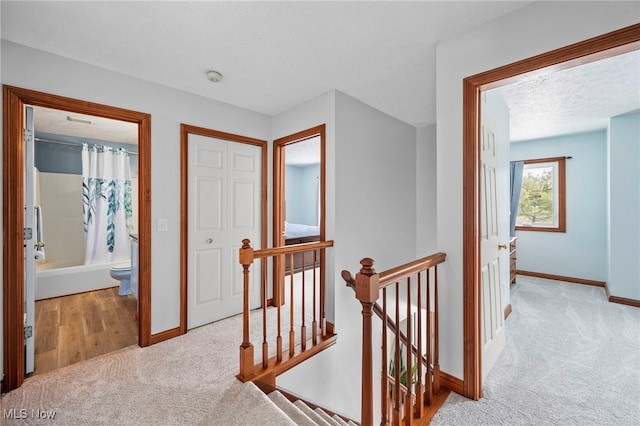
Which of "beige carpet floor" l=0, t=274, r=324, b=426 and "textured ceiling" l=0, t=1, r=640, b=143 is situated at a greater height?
"textured ceiling" l=0, t=1, r=640, b=143

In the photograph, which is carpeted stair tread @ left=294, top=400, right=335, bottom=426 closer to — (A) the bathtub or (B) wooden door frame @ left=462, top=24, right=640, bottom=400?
(B) wooden door frame @ left=462, top=24, right=640, bottom=400

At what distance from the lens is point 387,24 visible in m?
1.71

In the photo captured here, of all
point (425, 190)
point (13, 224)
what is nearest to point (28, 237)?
point (13, 224)

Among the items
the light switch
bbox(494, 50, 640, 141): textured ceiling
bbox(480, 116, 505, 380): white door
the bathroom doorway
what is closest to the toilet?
the bathroom doorway

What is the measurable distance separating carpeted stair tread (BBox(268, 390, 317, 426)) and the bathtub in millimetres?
3696

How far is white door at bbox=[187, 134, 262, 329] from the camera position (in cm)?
Answer: 273

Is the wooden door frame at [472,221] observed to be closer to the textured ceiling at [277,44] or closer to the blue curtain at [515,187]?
the textured ceiling at [277,44]

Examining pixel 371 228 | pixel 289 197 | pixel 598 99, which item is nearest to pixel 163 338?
pixel 371 228

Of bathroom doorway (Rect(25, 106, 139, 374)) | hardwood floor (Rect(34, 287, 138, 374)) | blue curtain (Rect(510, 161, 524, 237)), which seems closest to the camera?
hardwood floor (Rect(34, 287, 138, 374))

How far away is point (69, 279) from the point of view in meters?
3.76

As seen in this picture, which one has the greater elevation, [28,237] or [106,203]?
[106,203]

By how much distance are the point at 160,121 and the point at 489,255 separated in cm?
299

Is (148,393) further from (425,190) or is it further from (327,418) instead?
(425,190)

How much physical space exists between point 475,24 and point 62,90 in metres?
2.92
